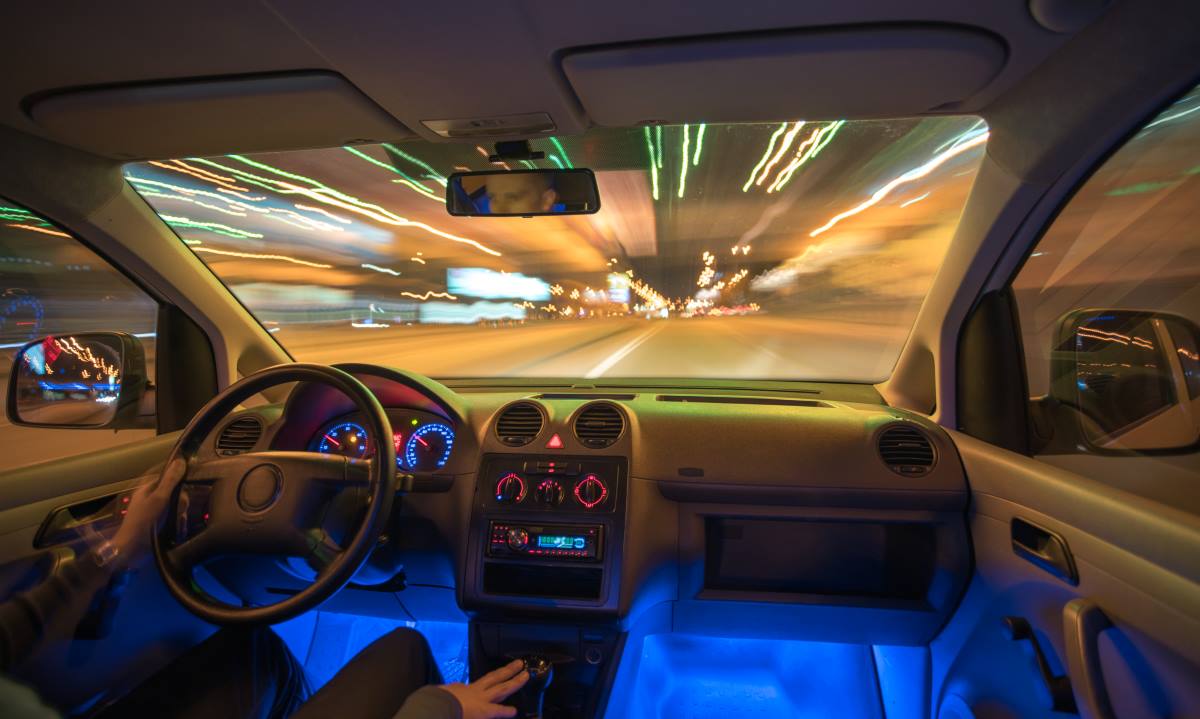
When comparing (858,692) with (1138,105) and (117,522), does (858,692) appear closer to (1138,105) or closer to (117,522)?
(1138,105)

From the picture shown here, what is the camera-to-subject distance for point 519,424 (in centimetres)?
301

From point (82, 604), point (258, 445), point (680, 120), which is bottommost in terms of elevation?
point (82, 604)

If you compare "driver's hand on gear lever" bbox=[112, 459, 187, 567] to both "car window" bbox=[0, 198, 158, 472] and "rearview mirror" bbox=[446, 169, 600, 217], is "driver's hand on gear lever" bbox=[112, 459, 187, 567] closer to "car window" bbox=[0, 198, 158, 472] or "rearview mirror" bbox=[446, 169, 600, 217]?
"car window" bbox=[0, 198, 158, 472]

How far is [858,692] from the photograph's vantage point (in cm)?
330

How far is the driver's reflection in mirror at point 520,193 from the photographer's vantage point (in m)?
3.06

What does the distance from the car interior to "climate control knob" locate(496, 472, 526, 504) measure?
0.02 metres

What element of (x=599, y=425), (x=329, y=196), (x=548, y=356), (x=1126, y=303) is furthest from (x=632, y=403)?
(x=548, y=356)

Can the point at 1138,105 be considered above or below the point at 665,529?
above

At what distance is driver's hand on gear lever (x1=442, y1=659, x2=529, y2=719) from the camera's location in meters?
1.98

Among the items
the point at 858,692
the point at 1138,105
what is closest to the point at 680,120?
the point at 1138,105

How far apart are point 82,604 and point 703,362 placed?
25.7ft

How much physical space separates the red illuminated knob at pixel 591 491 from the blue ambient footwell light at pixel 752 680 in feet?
4.16

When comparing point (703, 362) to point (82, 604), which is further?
point (703, 362)

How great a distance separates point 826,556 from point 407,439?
2158 mm
